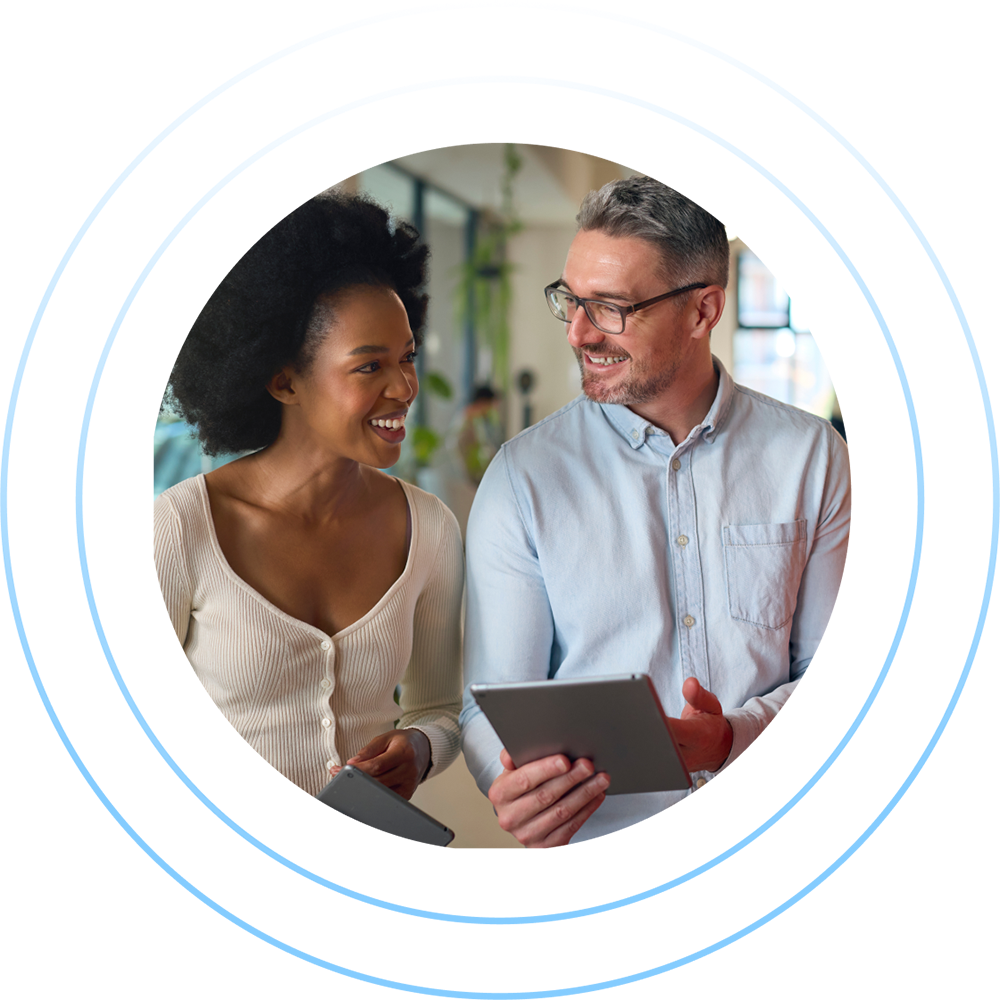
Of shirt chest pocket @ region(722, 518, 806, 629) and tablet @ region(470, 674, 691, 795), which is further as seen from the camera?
shirt chest pocket @ region(722, 518, 806, 629)

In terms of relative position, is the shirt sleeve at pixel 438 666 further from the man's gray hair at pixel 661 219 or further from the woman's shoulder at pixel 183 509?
the man's gray hair at pixel 661 219

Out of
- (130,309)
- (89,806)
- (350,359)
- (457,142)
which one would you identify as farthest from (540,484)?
(89,806)

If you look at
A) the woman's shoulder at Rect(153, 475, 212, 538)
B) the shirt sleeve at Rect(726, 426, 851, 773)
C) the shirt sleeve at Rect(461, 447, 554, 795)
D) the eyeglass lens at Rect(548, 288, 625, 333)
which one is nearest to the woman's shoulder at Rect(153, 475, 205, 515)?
the woman's shoulder at Rect(153, 475, 212, 538)

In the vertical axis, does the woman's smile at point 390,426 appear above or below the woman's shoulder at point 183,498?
above

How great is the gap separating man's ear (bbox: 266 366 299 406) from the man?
25 cm

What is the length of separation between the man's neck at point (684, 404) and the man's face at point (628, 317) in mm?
27

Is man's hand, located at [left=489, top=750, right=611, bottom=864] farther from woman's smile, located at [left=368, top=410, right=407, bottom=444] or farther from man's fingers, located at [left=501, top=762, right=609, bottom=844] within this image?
woman's smile, located at [left=368, top=410, right=407, bottom=444]

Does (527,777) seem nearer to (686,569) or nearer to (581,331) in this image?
(686,569)

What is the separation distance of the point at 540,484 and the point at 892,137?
1.84ft

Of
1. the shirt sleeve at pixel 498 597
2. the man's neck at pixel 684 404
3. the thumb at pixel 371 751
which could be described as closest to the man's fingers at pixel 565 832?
the shirt sleeve at pixel 498 597

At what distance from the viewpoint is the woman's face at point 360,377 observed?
1.13m

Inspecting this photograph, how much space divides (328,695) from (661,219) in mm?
701

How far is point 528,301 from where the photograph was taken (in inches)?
44.2

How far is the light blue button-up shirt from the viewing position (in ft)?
3.87
